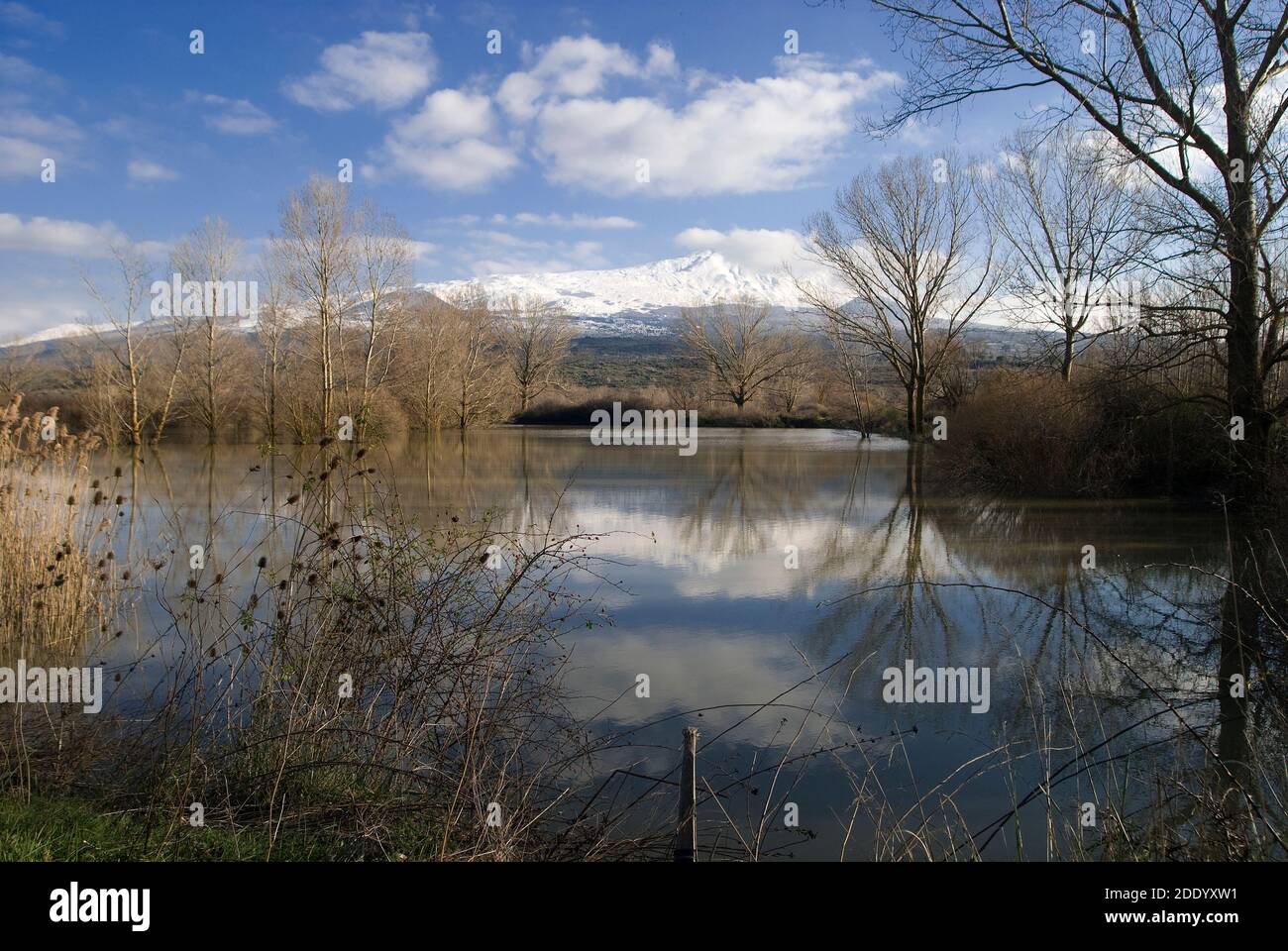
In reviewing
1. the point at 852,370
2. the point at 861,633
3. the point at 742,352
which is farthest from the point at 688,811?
the point at 742,352

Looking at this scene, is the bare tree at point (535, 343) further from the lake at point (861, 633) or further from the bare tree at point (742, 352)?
the lake at point (861, 633)

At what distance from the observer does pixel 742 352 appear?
5191cm

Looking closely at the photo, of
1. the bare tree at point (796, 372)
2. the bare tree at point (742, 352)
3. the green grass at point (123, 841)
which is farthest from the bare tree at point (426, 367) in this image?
the green grass at point (123, 841)

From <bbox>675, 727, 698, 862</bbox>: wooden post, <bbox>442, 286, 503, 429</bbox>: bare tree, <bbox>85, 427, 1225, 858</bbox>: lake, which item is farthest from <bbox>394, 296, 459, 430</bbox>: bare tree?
<bbox>675, 727, 698, 862</bbox>: wooden post

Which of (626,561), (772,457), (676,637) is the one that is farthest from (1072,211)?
(676,637)

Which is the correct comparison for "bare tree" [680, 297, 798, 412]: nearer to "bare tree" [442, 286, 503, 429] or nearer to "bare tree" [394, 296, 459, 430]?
"bare tree" [442, 286, 503, 429]

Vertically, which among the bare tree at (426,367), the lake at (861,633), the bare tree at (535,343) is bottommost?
the lake at (861,633)

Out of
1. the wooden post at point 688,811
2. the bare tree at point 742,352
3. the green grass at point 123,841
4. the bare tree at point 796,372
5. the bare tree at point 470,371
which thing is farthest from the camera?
the bare tree at point 742,352

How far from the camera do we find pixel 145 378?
101 feet

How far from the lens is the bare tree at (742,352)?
51969mm

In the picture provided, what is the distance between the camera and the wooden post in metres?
2.47

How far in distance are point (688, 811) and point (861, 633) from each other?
3.80 metres

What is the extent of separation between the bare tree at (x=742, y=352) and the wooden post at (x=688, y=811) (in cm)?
4856
